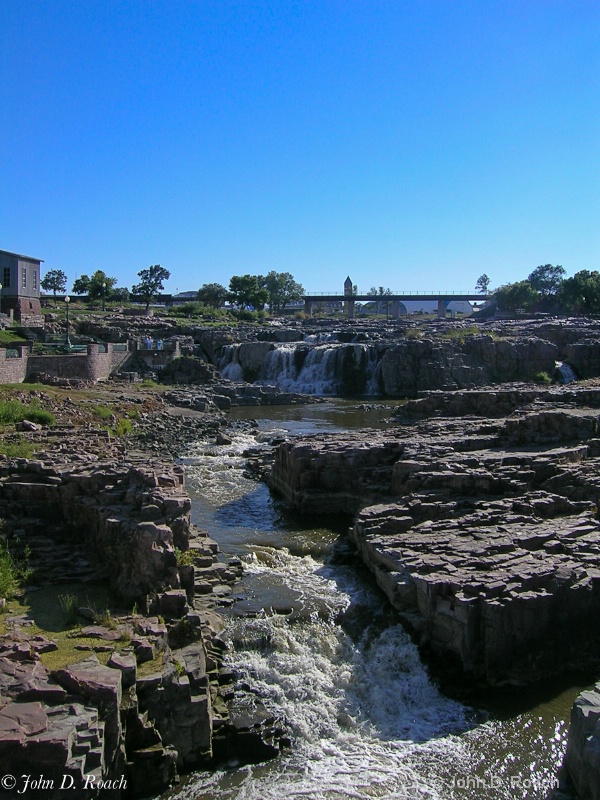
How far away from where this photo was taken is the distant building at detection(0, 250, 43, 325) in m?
62.4

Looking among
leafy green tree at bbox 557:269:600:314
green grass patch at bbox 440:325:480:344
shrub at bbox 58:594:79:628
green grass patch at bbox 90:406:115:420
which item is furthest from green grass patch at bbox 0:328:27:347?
leafy green tree at bbox 557:269:600:314

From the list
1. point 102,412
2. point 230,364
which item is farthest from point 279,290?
point 102,412

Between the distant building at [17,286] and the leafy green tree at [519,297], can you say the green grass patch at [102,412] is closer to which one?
the distant building at [17,286]

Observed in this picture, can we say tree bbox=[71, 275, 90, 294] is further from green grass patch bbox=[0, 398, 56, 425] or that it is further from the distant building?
green grass patch bbox=[0, 398, 56, 425]

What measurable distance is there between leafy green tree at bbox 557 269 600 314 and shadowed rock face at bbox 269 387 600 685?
71.3 metres

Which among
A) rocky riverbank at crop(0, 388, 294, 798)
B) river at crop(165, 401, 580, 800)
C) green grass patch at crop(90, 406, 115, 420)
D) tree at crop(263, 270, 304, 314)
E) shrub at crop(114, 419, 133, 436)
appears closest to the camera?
rocky riverbank at crop(0, 388, 294, 798)

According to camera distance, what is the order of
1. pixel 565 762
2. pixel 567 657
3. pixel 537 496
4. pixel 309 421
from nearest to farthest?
pixel 565 762 < pixel 567 657 < pixel 537 496 < pixel 309 421

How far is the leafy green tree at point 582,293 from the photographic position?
9369 centimetres

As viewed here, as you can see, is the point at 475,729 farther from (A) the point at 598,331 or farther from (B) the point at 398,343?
(A) the point at 598,331

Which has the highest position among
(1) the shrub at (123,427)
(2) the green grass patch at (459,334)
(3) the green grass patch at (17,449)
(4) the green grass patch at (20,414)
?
(2) the green grass patch at (459,334)

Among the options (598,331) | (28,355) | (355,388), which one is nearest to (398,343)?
(355,388)

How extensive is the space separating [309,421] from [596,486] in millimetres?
24151

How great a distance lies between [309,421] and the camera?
4250 cm

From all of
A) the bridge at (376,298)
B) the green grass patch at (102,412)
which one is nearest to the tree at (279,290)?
the bridge at (376,298)
